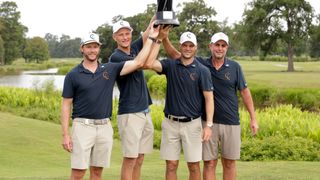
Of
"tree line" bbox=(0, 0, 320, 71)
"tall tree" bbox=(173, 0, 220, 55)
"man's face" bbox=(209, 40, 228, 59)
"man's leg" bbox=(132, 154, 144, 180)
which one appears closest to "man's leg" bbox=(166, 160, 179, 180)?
"man's leg" bbox=(132, 154, 144, 180)

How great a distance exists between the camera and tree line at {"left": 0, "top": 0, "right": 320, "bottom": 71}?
4900cm

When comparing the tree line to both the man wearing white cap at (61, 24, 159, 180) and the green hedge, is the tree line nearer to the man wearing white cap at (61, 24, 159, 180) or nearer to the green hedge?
the green hedge

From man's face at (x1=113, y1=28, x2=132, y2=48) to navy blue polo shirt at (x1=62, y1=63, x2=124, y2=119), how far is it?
0.43m

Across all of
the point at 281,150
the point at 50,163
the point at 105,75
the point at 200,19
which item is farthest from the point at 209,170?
the point at 200,19

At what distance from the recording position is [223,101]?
5.45 m

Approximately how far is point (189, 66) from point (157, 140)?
7.98 m

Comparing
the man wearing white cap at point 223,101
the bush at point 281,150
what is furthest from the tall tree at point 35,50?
the man wearing white cap at point 223,101

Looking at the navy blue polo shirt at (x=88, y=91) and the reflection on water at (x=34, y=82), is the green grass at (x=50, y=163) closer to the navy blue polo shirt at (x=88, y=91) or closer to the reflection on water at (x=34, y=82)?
the navy blue polo shirt at (x=88, y=91)

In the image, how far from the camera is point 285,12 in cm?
4900

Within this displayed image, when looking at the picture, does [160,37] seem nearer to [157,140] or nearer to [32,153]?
[32,153]

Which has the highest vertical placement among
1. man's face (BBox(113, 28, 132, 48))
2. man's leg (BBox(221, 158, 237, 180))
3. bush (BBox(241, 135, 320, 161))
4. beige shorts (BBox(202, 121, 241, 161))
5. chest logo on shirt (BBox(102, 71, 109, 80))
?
man's face (BBox(113, 28, 132, 48))

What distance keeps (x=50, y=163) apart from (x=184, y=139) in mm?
4817

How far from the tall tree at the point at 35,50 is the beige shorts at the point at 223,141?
3536 inches

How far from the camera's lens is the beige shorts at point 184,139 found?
532 centimetres
